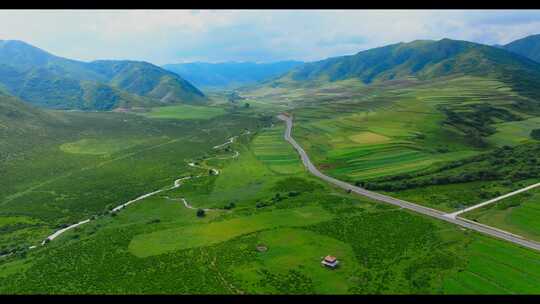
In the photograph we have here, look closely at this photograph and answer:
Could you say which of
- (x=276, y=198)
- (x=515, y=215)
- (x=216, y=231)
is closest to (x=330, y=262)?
(x=216, y=231)

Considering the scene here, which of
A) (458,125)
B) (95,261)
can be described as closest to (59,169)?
(95,261)

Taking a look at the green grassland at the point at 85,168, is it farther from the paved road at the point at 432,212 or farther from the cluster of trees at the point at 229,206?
the paved road at the point at 432,212

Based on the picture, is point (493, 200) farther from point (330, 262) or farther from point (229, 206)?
point (229, 206)

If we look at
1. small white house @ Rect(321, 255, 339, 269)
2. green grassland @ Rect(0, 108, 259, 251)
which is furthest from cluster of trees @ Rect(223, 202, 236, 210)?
small white house @ Rect(321, 255, 339, 269)

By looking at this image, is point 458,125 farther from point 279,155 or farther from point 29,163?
point 29,163

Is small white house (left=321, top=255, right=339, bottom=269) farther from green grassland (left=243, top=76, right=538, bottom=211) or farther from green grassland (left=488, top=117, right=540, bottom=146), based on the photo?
green grassland (left=488, top=117, right=540, bottom=146)

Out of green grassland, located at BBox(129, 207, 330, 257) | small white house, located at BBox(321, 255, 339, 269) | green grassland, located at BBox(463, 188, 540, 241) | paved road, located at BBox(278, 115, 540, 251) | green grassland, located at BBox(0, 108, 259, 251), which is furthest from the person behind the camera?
green grassland, located at BBox(0, 108, 259, 251)

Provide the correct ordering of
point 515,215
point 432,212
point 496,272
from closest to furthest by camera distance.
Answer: point 496,272 → point 515,215 → point 432,212

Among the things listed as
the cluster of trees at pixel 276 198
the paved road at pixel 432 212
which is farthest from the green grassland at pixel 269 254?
the paved road at pixel 432 212
